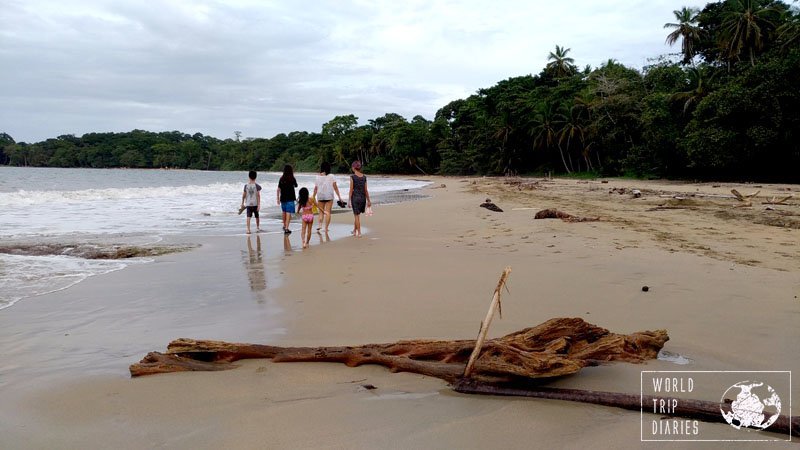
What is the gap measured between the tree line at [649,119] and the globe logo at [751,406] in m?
28.3

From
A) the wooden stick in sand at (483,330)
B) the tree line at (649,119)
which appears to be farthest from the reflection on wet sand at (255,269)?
the tree line at (649,119)

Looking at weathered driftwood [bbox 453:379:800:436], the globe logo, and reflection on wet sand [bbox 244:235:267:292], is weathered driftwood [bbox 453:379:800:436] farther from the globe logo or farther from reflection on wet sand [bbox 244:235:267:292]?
reflection on wet sand [bbox 244:235:267:292]

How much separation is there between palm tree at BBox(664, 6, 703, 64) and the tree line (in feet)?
0.25

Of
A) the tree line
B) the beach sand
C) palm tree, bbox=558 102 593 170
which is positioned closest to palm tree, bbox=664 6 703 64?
the tree line

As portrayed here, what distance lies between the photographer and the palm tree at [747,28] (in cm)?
3028

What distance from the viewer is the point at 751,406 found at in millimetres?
2180

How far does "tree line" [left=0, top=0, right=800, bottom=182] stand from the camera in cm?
2569

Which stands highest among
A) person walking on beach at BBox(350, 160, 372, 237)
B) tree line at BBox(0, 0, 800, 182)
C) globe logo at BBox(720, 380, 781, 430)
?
tree line at BBox(0, 0, 800, 182)

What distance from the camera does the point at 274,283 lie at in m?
5.58

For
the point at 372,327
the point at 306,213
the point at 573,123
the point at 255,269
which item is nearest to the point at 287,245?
the point at 306,213

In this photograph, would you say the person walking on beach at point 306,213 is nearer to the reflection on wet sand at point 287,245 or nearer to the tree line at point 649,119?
the reflection on wet sand at point 287,245

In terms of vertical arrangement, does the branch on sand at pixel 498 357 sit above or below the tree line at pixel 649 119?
below

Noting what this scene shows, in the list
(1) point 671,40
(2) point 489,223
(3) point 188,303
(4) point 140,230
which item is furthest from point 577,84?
(3) point 188,303

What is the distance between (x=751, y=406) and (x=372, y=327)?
2.40 meters
